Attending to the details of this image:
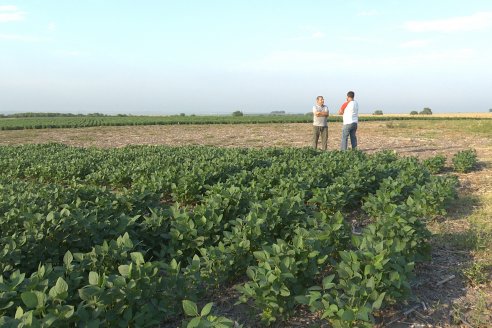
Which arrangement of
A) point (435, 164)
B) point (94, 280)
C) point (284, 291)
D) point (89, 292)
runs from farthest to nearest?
point (435, 164) < point (284, 291) < point (94, 280) < point (89, 292)

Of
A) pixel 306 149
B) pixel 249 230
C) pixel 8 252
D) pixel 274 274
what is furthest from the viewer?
pixel 306 149

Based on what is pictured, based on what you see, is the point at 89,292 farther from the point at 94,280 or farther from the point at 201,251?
the point at 201,251

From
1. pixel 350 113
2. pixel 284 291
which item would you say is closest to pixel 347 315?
pixel 284 291

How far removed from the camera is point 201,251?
360cm

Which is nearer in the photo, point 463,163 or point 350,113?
point 463,163

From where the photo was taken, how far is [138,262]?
296 centimetres

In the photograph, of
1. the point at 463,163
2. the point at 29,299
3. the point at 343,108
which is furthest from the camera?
the point at 343,108

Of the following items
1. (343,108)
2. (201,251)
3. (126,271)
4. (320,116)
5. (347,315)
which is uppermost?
(343,108)

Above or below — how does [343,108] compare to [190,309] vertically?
above

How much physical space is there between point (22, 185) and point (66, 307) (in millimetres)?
4535

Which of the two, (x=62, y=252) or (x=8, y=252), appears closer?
(x=8, y=252)

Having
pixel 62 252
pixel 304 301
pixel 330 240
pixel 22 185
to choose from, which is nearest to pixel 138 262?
pixel 304 301

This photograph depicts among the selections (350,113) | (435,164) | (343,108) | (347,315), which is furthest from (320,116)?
(347,315)

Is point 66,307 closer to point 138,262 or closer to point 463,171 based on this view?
point 138,262
